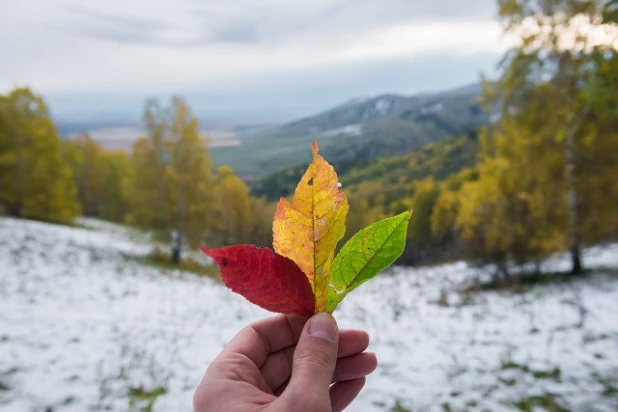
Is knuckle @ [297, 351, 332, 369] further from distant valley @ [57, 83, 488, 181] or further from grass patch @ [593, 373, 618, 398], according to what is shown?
grass patch @ [593, 373, 618, 398]

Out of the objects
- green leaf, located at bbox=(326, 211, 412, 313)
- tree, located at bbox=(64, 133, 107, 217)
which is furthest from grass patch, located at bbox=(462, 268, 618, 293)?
tree, located at bbox=(64, 133, 107, 217)

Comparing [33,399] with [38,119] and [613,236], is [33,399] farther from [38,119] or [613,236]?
[38,119]

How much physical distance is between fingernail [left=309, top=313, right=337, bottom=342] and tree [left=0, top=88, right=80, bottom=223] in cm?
2375

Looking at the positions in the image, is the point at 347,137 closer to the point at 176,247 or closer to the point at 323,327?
the point at 323,327

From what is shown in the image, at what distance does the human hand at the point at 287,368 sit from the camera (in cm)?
100

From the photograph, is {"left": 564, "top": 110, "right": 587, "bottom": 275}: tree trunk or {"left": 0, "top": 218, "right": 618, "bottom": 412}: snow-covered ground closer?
{"left": 0, "top": 218, "right": 618, "bottom": 412}: snow-covered ground

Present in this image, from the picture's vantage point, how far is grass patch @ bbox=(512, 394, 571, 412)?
362 cm

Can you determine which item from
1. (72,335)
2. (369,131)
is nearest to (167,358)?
(72,335)

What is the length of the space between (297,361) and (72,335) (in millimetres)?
5440

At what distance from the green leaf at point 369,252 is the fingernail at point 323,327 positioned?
144 mm

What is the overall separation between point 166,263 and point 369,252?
15711 mm

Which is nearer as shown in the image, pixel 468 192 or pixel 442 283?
pixel 442 283

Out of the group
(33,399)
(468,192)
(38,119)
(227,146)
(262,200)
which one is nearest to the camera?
(262,200)

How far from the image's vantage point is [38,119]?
21.2 meters
